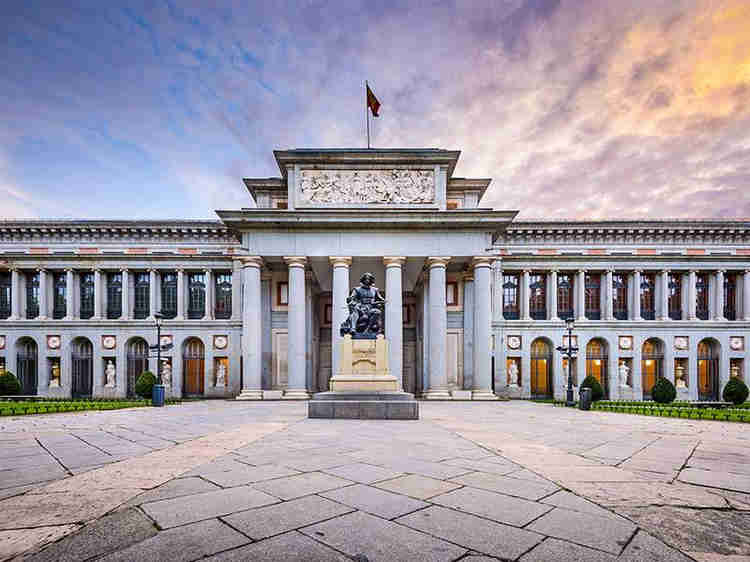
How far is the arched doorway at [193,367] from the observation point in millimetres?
32406

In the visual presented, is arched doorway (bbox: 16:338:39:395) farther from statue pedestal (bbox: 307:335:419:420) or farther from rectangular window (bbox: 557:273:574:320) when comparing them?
rectangular window (bbox: 557:273:574:320)

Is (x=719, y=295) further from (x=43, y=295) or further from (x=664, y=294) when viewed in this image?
(x=43, y=295)

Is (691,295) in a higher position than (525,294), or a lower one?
lower

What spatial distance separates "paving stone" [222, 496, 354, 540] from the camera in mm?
3943

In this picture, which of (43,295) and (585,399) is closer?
(585,399)

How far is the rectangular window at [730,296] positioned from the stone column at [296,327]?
35961mm

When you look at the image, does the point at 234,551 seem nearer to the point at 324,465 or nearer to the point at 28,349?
the point at 324,465

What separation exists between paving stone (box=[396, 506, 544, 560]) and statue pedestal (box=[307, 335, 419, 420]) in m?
8.57

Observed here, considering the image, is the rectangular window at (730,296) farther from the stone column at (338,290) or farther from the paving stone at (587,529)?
the paving stone at (587,529)

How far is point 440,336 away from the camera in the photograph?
24.9 metres

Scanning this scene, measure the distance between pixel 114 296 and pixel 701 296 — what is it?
49.9m

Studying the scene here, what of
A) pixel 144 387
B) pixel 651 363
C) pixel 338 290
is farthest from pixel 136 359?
pixel 651 363

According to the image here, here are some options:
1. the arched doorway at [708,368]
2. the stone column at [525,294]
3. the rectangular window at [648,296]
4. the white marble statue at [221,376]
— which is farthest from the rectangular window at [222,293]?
the arched doorway at [708,368]

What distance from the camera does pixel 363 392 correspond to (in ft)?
44.4
